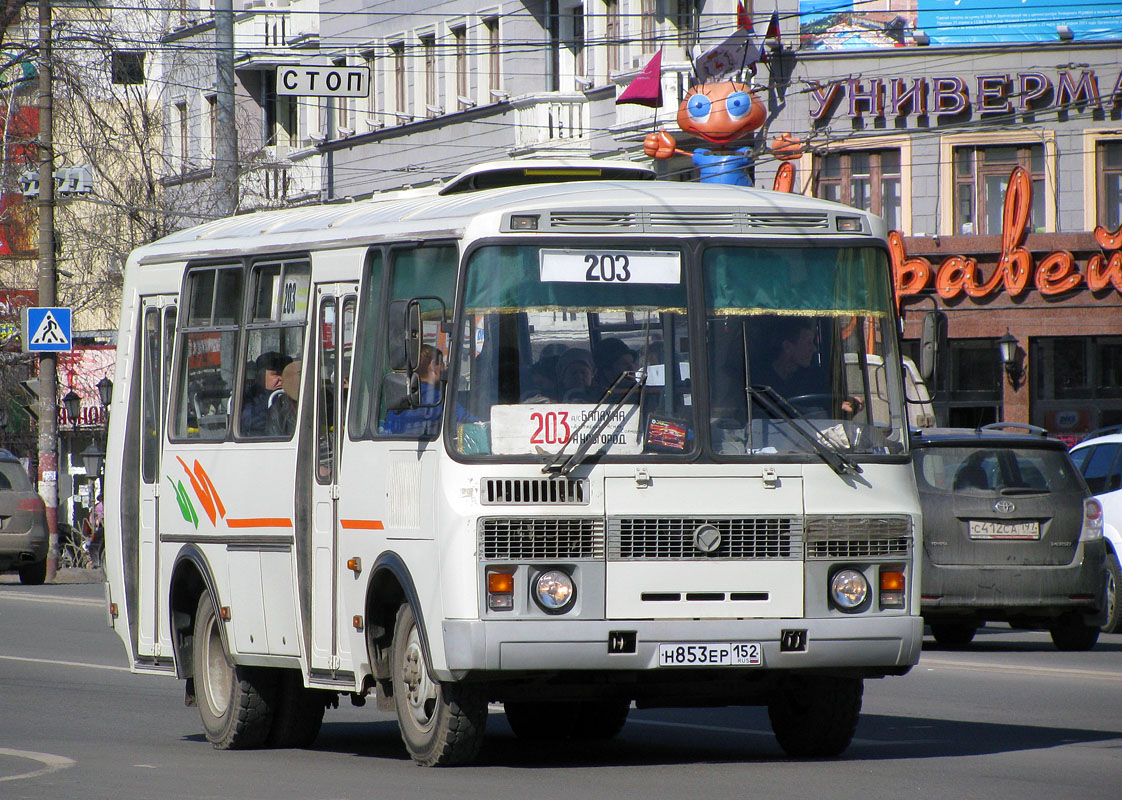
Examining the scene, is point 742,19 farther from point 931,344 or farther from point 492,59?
point 931,344

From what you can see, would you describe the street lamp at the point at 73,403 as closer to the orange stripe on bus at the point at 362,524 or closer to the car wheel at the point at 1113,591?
the car wheel at the point at 1113,591

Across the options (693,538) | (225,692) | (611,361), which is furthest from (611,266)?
(225,692)

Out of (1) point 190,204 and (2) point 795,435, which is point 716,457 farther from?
(1) point 190,204

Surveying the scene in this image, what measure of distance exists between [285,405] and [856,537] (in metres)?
3.08

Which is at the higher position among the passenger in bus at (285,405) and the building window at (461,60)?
the building window at (461,60)

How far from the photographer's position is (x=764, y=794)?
29.8 ft

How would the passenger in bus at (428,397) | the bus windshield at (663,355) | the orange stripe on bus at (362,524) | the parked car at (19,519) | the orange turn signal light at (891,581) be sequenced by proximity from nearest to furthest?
the bus windshield at (663,355), the passenger in bus at (428,397), the orange turn signal light at (891,581), the orange stripe on bus at (362,524), the parked car at (19,519)

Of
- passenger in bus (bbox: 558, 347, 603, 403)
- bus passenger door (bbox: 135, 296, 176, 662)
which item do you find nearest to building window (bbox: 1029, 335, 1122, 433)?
bus passenger door (bbox: 135, 296, 176, 662)

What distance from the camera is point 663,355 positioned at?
32.6ft

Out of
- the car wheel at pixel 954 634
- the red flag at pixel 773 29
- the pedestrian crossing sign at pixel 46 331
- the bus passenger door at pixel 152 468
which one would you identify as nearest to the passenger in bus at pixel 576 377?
the bus passenger door at pixel 152 468

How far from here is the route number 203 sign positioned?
9914 millimetres

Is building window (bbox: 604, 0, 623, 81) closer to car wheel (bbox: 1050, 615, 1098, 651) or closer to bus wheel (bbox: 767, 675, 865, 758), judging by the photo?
car wheel (bbox: 1050, 615, 1098, 651)

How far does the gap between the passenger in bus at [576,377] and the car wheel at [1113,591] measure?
1059 cm

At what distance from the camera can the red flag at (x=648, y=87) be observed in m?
35.0
